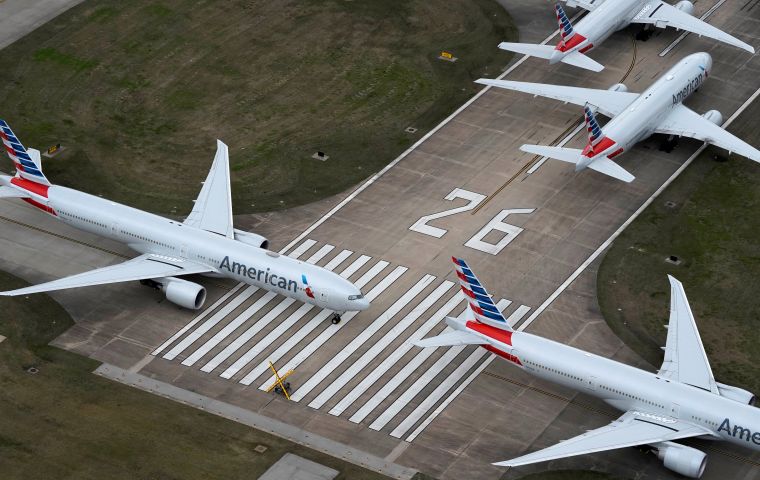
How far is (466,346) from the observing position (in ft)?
276

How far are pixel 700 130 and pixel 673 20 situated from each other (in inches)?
720

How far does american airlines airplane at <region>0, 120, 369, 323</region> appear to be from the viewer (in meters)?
84.4

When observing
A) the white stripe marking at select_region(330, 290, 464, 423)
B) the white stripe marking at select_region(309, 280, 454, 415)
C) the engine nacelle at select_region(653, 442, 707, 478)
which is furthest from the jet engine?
the engine nacelle at select_region(653, 442, 707, 478)

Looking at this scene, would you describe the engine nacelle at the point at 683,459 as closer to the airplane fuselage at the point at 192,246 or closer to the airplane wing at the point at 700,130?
the airplane fuselage at the point at 192,246

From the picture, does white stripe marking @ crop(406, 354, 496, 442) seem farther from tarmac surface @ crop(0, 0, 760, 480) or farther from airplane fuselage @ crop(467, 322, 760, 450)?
airplane fuselage @ crop(467, 322, 760, 450)

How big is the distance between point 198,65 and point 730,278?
4978cm

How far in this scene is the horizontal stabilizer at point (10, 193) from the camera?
8984cm

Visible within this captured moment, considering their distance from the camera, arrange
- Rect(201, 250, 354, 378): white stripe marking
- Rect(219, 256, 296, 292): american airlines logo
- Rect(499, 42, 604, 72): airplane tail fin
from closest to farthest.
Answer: Rect(201, 250, 354, 378): white stripe marking < Rect(219, 256, 296, 292): american airlines logo < Rect(499, 42, 604, 72): airplane tail fin

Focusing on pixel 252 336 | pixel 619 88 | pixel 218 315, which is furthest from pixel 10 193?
pixel 619 88

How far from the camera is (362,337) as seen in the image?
84.8m

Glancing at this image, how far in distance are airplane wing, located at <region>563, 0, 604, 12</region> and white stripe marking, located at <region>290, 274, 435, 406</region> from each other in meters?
39.1

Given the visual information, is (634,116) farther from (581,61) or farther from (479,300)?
(479,300)

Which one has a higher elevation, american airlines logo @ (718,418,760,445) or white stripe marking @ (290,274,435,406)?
american airlines logo @ (718,418,760,445)

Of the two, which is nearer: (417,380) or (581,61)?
(417,380)
